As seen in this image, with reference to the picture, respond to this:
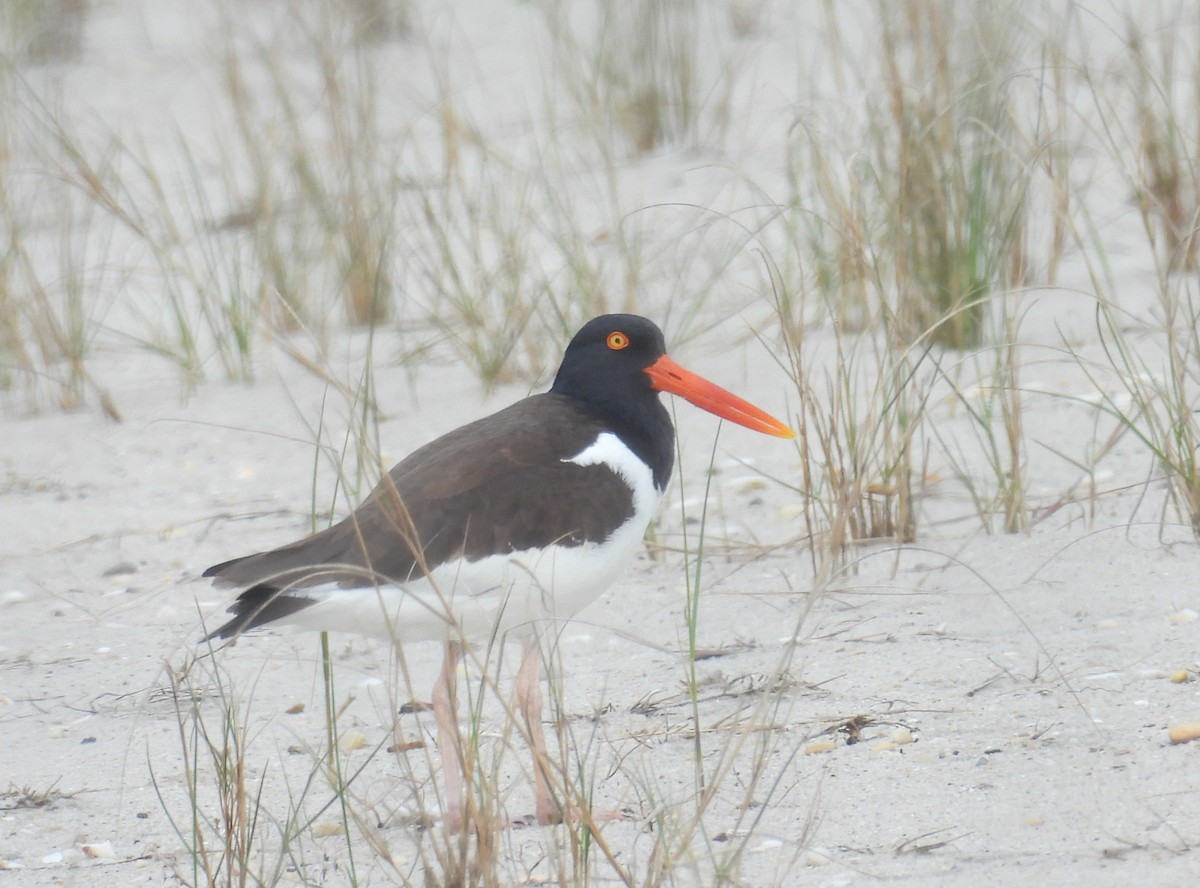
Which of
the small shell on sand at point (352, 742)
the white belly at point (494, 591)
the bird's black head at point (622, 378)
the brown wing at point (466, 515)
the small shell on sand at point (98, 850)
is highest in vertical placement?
the bird's black head at point (622, 378)

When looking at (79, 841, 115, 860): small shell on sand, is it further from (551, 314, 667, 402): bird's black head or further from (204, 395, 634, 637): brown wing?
(551, 314, 667, 402): bird's black head

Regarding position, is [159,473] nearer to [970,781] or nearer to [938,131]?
[938,131]

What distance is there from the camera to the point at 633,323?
330 cm

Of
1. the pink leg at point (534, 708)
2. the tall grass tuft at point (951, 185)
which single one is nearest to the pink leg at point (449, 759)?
the pink leg at point (534, 708)

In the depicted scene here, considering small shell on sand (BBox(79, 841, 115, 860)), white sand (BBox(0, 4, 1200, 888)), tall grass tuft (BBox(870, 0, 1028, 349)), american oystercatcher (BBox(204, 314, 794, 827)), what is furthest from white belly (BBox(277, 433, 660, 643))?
tall grass tuft (BBox(870, 0, 1028, 349))

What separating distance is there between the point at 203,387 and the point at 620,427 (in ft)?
7.88

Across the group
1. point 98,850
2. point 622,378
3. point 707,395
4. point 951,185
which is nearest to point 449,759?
point 98,850

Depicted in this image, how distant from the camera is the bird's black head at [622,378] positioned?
3250 millimetres

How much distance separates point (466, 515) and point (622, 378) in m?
0.57

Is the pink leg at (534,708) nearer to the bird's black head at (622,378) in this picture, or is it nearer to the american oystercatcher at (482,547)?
the american oystercatcher at (482,547)

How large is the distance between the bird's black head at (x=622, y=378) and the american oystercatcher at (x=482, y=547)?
0.30 ft

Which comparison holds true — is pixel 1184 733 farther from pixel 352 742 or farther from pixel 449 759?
pixel 352 742

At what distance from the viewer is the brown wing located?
2762 mm

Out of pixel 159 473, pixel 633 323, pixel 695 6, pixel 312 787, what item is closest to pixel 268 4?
pixel 695 6
